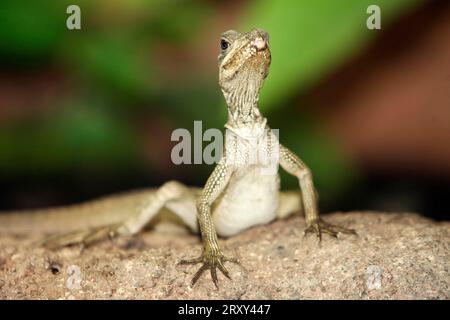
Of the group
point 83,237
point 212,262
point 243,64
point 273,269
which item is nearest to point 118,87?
point 83,237

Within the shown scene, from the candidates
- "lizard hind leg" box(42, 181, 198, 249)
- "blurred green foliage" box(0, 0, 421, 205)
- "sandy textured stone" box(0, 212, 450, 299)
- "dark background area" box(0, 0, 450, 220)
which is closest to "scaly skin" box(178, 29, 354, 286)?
"sandy textured stone" box(0, 212, 450, 299)

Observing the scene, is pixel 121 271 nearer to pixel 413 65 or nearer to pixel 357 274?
pixel 357 274

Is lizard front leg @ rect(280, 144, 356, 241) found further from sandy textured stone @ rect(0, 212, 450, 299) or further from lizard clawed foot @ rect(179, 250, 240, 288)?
lizard clawed foot @ rect(179, 250, 240, 288)

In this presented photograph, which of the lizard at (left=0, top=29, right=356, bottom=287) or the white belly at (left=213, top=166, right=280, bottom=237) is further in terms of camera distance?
the white belly at (left=213, top=166, right=280, bottom=237)

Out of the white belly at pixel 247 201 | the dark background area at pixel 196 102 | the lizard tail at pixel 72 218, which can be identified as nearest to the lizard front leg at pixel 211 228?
the white belly at pixel 247 201

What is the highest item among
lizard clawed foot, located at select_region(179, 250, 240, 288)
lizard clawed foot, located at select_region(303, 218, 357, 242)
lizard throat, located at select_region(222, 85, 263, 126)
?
lizard throat, located at select_region(222, 85, 263, 126)

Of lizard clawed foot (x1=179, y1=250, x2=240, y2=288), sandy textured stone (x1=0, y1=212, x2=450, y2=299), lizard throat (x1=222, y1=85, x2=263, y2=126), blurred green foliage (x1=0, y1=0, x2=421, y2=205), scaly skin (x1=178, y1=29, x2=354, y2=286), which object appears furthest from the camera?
blurred green foliage (x1=0, y1=0, x2=421, y2=205)

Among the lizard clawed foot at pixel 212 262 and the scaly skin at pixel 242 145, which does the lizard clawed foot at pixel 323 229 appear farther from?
the lizard clawed foot at pixel 212 262
